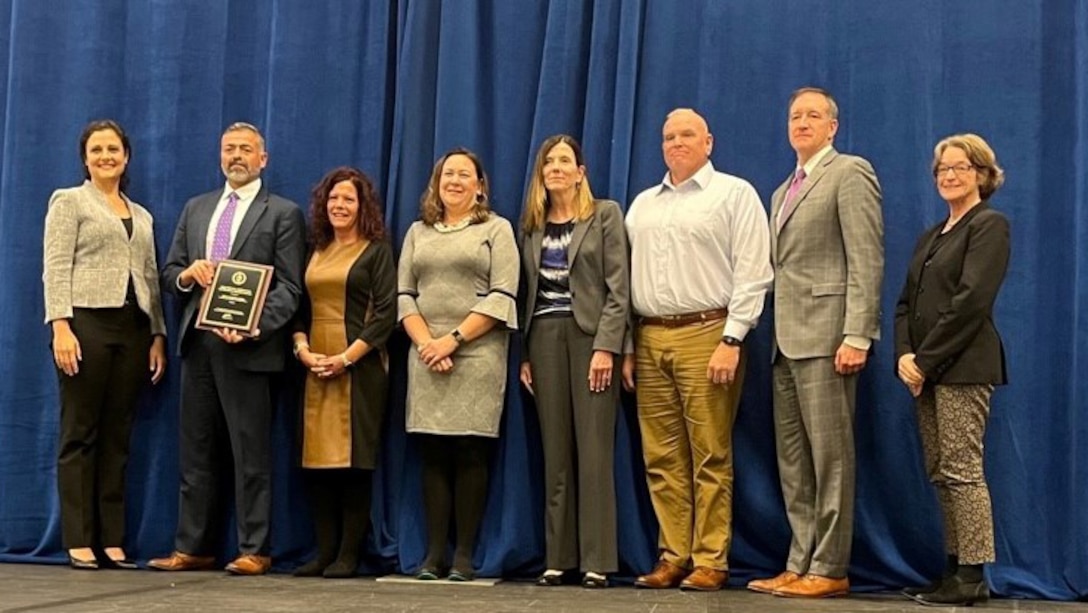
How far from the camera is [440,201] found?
4.08 metres

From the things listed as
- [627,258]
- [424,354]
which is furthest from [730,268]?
[424,354]

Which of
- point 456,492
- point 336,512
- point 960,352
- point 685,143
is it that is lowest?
point 336,512

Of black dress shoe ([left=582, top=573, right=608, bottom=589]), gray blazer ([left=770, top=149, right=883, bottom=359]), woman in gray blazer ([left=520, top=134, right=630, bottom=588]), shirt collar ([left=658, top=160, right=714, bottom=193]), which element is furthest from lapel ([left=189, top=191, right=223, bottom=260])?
gray blazer ([left=770, top=149, right=883, bottom=359])

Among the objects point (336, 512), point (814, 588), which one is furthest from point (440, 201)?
point (814, 588)

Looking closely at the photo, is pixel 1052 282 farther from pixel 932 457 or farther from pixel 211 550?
pixel 211 550

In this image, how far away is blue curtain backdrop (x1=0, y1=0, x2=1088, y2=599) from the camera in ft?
12.8

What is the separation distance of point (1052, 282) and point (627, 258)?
1.38 m

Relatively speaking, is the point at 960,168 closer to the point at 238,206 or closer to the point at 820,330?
the point at 820,330

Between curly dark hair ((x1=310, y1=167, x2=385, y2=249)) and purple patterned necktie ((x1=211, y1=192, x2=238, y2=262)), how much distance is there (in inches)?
10.8

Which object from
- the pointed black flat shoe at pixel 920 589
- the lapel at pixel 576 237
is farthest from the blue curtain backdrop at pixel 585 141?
the lapel at pixel 576 237

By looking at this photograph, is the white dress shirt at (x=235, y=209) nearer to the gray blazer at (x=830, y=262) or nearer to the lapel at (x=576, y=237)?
the lapel at (x=576, y=237)

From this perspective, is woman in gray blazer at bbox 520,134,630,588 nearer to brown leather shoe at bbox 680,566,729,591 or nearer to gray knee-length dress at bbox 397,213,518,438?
gray knee-length dress at bbox 397,213,518,438

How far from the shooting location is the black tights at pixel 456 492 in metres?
3.96

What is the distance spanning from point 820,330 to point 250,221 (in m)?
1.92
